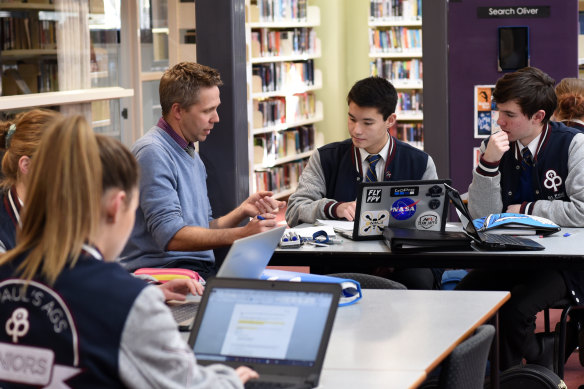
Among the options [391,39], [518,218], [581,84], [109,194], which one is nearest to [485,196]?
[518,218]

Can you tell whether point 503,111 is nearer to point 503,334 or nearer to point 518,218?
point 518,218

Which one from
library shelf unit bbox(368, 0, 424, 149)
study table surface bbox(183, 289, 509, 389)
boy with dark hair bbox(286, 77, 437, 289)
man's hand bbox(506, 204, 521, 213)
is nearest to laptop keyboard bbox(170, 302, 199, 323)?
study table surface bbox(183, 289, 509, 389)

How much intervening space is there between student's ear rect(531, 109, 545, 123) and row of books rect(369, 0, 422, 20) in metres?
6.14

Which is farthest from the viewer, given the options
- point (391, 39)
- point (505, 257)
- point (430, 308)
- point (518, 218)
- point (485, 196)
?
point (391, 39)

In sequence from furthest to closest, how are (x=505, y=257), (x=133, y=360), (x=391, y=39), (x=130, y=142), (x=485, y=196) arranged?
1. (x=391, y=39)
2. (x=130, y=142)
3. (x=485, y=196)
4. (x=505, y=257)
5. (x=133, y=360)

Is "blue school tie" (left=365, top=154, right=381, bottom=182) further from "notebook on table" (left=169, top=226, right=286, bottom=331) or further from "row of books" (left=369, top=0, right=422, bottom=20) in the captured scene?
"row of books" (left=369, top=0, right=422, bottom=20)

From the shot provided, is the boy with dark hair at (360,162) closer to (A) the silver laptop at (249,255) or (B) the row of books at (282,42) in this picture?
(A) the silver laptop at (249,255)

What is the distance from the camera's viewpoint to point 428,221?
328 cm

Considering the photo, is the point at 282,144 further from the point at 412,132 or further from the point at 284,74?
the point at 412,132

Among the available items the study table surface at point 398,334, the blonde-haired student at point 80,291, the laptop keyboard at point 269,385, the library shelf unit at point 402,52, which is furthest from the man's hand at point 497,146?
the library shelf unit at point 402,52

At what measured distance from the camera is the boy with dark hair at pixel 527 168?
3.49 meters

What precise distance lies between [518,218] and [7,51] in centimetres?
335

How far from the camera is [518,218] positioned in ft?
11.1

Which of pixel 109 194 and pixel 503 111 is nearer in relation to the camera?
pixel 109 194
